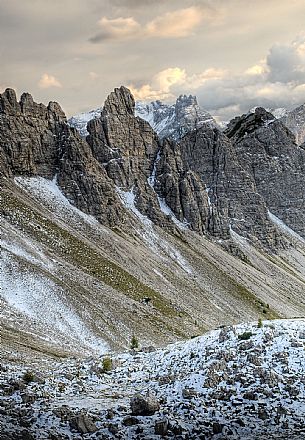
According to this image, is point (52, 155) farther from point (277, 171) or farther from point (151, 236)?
point (277, 171)

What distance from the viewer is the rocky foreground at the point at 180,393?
19.1 metres

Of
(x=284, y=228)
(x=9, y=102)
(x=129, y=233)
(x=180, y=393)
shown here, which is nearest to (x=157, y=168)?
(x=129, y=233)

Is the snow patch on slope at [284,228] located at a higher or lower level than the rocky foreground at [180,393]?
higher

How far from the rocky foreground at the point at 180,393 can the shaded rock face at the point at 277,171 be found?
530ft

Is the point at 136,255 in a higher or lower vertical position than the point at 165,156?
lower

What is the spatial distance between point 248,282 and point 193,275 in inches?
662

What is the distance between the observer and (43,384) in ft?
81.9

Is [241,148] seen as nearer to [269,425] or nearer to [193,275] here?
[193,275]

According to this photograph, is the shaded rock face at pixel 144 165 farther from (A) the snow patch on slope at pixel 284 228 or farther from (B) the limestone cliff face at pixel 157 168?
(A) the snow patch on slope at pixel 284 228

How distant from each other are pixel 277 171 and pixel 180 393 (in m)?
175

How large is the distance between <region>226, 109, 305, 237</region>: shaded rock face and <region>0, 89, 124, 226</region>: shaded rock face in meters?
86.8

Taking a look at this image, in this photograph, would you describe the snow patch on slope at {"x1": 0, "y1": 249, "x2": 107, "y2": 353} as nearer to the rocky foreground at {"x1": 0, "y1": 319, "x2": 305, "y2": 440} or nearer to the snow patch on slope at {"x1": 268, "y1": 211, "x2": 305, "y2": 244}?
the rocky foreground at {"x1": 0, "y1": 319, "x2": 305, "y2": 440}

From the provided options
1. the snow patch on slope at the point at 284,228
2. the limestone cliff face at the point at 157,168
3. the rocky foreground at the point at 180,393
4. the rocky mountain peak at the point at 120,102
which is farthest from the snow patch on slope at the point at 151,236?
the rocky foreground at the point at 180,393

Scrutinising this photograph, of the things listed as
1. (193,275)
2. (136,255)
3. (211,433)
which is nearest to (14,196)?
(136,255)
